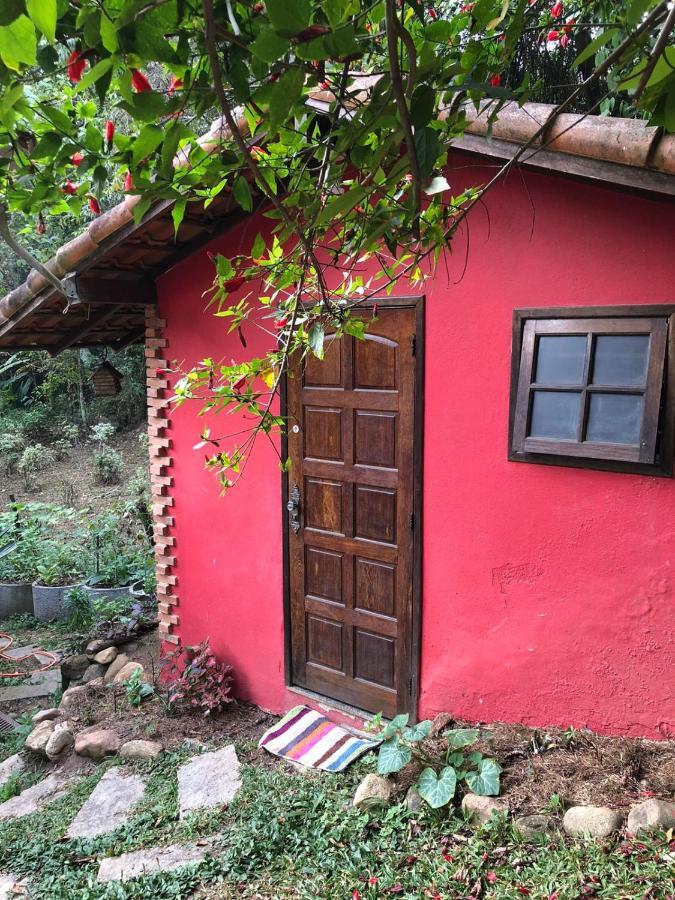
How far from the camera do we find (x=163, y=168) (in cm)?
136

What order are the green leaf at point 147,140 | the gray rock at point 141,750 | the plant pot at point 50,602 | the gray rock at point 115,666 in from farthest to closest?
the plant pot at point 50,602, the gray rock at point 115,666, the gray rock at point 141,750, the green leaf at point 147,140

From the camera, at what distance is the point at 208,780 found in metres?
4.05

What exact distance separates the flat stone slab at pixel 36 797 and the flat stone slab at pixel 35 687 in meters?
1.55

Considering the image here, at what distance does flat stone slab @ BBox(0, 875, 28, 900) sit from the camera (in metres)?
3.33

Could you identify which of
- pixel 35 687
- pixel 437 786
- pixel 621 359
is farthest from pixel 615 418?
pixel 35 687

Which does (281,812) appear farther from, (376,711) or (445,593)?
(445,593)

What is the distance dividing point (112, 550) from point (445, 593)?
5629 millimetres

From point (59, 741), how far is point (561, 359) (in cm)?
420

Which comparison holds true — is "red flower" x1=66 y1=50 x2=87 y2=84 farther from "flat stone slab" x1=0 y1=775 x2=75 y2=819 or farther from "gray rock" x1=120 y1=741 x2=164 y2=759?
"flat stone slab" x1=0 y1=775 x2=75 y2=819

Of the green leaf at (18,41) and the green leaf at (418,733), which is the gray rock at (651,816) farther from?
the green leaf at (18,41)

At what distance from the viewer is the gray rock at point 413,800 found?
319 centimetres

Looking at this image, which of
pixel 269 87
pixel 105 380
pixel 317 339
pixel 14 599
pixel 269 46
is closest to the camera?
pixel 269 46

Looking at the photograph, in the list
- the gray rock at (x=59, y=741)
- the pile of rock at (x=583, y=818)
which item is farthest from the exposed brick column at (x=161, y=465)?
the pile of rock at (x=583, y=818)

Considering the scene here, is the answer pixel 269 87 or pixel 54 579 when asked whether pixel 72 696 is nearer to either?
pixel 54 579
